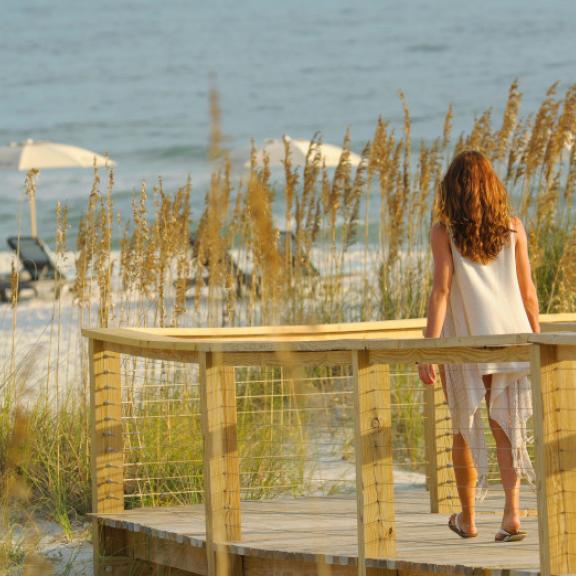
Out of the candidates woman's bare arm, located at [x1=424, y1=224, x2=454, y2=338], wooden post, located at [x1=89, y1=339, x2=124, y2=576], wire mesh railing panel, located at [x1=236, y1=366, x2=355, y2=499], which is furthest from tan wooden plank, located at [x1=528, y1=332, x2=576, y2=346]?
wooden post, located at [x1=89, y1=339, x2=124, y2=576]

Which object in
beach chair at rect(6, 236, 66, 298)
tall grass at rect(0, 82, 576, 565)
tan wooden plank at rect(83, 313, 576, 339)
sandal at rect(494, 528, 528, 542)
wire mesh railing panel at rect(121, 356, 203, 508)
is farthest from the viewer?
beach chair at rect(6, 236, 66, 298)

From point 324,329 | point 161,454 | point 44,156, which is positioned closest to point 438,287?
point 324,329

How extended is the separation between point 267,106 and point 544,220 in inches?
1306

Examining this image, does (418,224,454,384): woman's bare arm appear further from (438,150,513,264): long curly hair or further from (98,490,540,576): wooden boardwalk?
(98,490,540,576): wooden boardwalk

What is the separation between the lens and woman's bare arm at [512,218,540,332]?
4449mm

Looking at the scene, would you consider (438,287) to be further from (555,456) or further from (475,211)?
(555,456)

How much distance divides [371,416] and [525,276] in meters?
0.84

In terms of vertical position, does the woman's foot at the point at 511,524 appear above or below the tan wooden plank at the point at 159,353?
below

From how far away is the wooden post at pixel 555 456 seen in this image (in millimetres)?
3664

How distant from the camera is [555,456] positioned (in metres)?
3.70

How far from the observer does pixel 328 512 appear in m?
5.47

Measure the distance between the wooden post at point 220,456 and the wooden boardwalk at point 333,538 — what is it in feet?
0.31

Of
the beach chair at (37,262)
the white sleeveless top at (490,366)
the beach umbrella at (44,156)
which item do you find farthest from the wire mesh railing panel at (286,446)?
the beach chair at (37,262)

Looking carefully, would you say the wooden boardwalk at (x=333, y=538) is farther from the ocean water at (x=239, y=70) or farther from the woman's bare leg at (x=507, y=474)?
the ocean water at (x=239, y=70)
